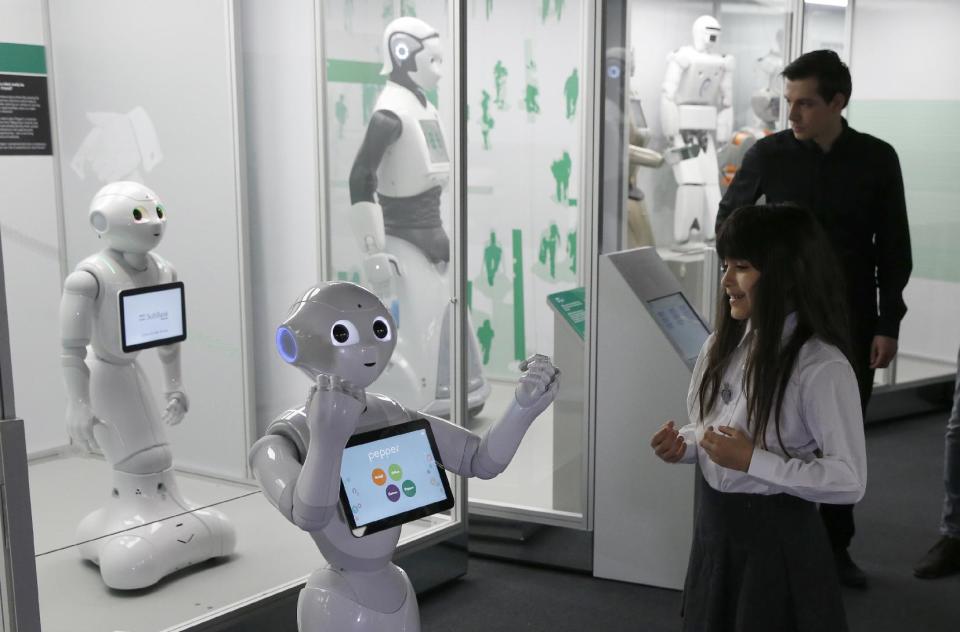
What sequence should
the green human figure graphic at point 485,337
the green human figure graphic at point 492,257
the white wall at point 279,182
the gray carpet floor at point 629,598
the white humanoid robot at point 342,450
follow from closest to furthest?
the white humanoid robot at point 342,450, the gray carpet floor at point 629,598, the white wall at point 279,182, the green human figure graphic at point 492,257, the green human figure graphic at point 485,337

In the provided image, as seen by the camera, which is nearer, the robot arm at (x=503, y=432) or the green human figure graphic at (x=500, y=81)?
the robot arm at (x=503, y=432)

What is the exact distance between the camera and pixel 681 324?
3.56 metres

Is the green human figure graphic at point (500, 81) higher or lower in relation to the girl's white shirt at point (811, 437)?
higher

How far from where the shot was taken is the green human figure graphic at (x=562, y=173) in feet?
14.1

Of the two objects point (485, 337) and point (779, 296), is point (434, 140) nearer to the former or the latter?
point (485, 337)

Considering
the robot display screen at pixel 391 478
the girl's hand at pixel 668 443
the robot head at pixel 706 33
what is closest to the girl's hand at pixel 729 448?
the girl's hand at pixel 668 443

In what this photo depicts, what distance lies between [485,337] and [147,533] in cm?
190

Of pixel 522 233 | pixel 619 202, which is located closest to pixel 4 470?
pixel 619 202

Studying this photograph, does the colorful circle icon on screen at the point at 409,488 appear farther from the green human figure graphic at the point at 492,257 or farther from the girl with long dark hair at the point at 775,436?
the green human figure graphic at the point at 492,257

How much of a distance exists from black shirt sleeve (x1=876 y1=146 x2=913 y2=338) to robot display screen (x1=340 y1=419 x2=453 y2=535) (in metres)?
1.86

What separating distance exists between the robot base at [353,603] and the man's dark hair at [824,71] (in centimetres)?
208

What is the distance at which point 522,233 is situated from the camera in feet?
14.8

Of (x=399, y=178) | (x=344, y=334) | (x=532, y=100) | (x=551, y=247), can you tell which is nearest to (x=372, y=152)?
(x=399, y=178)

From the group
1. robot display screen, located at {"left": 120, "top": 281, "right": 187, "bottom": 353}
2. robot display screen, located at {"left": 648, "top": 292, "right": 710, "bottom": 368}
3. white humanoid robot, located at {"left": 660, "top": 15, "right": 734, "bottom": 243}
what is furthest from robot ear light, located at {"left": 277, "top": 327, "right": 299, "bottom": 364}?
white humanoid robot, located at {"left": 660, "top": 15, "right": 734, "bottom": 243}
